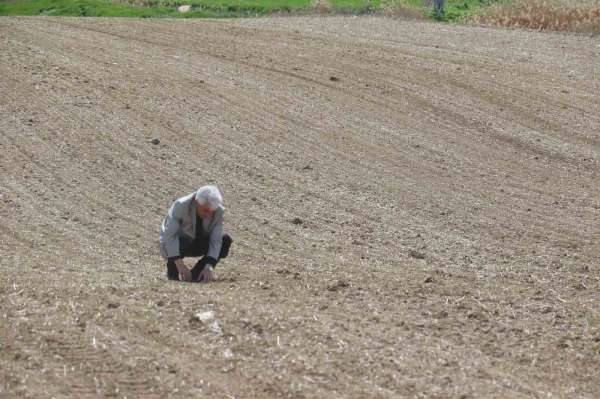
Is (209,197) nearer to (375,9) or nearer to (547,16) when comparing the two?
(547,16)

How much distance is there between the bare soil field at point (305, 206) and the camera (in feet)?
29.2

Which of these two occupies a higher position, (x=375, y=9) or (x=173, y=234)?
(x=173, y=234)

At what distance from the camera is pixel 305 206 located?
15531 millimetres

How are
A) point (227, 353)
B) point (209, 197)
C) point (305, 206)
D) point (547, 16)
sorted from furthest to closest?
1. point (547, 16)
2. point (305, 206)
3. point (209, 197)
4. point (227, 353)

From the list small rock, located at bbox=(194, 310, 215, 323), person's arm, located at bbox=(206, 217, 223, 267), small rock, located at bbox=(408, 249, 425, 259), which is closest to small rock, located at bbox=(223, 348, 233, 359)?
small rock, located at bbox=(194, 310, 215, 323)

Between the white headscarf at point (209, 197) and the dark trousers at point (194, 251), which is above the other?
the white headscarf at point (209, 197)

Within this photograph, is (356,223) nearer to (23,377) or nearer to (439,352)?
(439,352)

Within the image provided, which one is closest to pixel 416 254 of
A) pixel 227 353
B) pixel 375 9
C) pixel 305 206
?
pixel 305 206

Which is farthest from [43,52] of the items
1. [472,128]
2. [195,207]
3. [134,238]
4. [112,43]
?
[195,207]

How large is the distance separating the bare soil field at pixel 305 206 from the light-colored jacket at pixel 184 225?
1.38 ft

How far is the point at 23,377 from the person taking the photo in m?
8.05

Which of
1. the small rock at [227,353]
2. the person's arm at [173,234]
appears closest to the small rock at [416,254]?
the person's arm at [173,234]

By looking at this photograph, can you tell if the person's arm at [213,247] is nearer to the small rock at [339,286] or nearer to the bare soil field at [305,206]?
the bare soil field at [305,206]

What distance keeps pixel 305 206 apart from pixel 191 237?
4.21m
